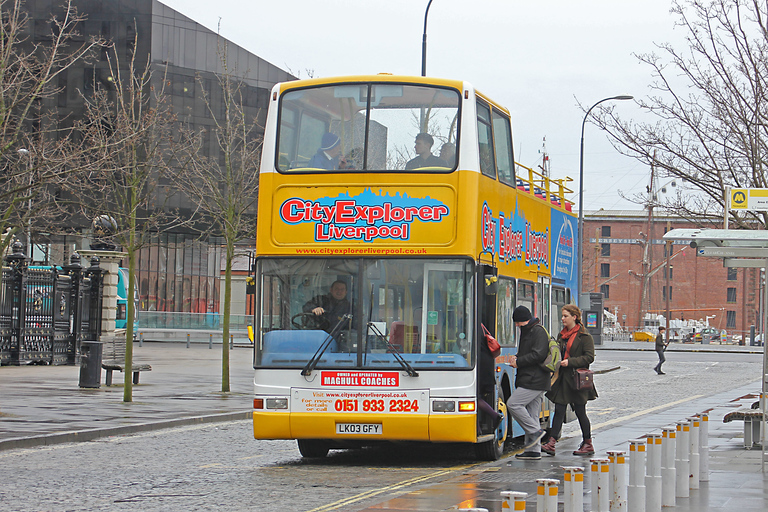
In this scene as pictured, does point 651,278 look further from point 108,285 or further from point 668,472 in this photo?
point 668,472

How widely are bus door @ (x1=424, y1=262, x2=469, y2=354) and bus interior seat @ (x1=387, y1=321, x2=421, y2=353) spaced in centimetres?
5

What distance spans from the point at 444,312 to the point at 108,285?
2550 cm

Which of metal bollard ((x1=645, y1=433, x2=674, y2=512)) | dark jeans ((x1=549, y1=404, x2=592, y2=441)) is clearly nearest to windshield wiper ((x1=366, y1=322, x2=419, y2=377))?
dark jeans ((x1=549, y1=404, x2=592, y2=441))

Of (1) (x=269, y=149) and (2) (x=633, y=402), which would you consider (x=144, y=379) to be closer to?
(2) (x=633, y=402)

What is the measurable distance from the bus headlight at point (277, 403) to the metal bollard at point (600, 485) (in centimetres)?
519

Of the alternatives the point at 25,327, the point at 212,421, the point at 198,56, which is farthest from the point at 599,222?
the point at 212,421

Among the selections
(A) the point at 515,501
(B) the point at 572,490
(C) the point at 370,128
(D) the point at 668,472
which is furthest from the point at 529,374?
(A) the point at 515,501

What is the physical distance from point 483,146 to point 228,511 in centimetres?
579

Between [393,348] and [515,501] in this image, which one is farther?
[393,348]

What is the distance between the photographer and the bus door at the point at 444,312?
11.9 metres

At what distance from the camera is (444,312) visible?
1194 centimetres

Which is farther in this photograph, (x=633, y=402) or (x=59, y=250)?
(x=59, y=250)

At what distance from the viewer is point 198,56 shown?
63.0 meters

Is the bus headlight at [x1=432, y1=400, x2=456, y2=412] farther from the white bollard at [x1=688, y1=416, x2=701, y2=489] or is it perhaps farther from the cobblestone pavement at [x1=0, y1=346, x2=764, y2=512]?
Answer: the white bollard at [x1=688, y1=416, x2=701, y2=489]
